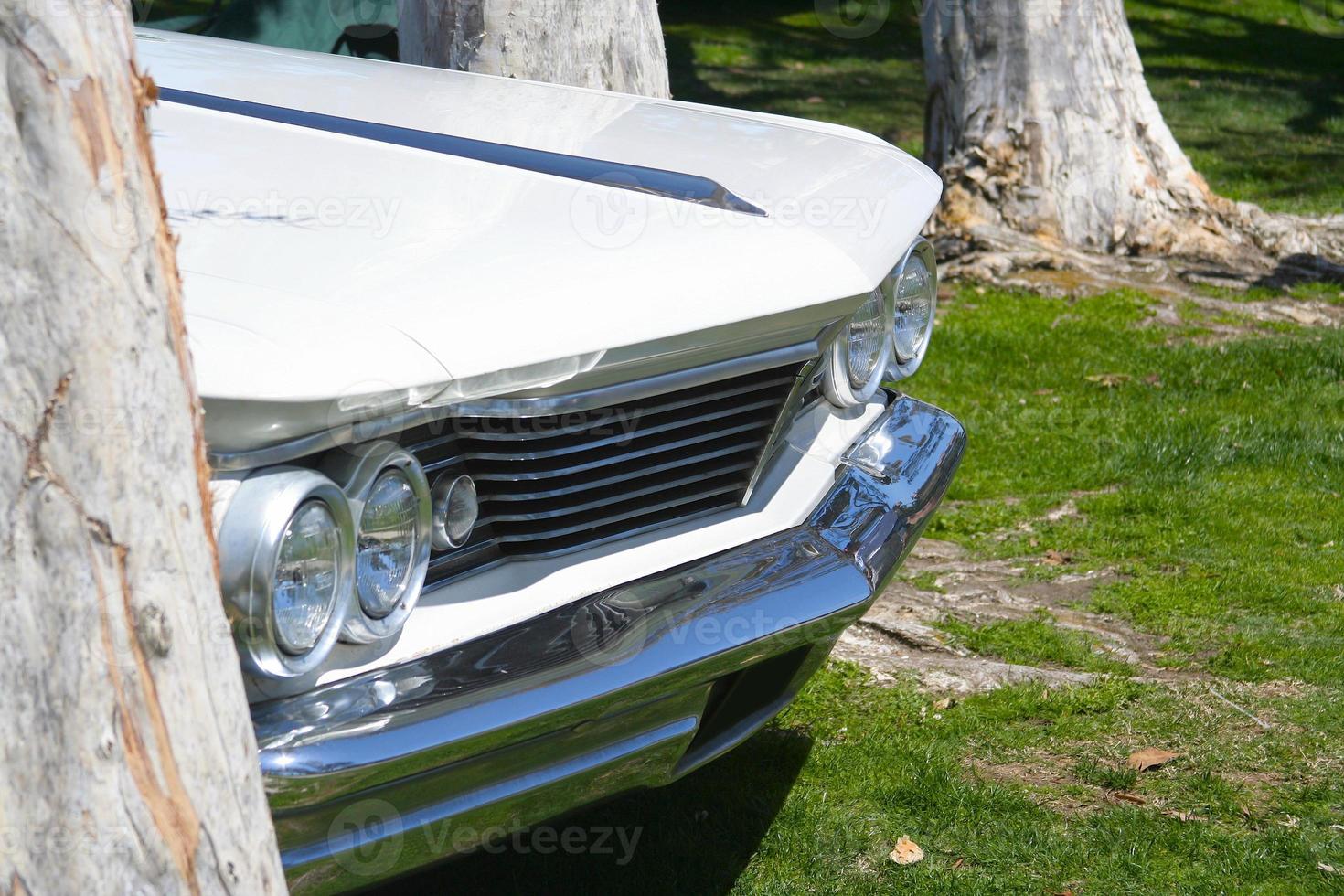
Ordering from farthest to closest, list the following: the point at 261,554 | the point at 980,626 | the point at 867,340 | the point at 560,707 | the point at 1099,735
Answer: the point at 980,626 → the point at 1099,735 → the point at 867,340 → the point at 560,707 → the point at 261,554

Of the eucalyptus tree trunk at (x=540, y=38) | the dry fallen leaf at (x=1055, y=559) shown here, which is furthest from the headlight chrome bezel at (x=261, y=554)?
the dry fallen leaf at (x=1055, y=559)

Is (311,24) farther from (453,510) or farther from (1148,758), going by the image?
(1148,758)

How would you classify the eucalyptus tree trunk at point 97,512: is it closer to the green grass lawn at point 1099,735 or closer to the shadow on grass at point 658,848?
the shadow on grass at point 658,848

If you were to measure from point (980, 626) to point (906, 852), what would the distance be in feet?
3.57

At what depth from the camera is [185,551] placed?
1493mm

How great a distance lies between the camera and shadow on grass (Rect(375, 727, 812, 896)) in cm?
265

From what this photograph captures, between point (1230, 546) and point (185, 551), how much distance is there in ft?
11.1

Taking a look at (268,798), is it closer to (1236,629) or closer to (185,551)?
(185,551)

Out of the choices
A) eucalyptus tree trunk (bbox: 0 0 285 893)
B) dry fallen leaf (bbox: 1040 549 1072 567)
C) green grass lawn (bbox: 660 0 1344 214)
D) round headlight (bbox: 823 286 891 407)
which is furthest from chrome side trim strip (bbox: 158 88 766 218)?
green grass lawn (bbox: 660 0 1344 214)

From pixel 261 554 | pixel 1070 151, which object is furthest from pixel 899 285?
pixel 1070 151

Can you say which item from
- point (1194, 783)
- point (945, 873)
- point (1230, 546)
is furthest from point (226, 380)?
point (1230, 546)

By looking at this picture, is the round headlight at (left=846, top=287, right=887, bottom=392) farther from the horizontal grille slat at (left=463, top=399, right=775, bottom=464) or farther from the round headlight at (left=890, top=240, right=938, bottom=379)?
the horizontal grille slat at (left=463, top=399, right=775, bottom=464)

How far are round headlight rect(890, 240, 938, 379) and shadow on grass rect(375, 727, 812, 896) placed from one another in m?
0.93

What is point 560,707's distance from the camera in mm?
1870
